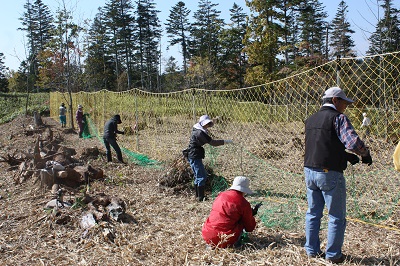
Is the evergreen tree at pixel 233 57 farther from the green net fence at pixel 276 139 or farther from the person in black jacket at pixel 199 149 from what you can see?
the person in black jacket at pixel 199 149

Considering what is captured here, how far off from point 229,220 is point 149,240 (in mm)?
939

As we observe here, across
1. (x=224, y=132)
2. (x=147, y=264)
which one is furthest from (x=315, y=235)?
(x=224, y=132)

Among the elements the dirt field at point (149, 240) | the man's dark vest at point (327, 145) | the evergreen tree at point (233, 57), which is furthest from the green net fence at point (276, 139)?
the evergreen tree at point (233, 57)

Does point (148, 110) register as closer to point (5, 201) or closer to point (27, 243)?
point (5, 201)

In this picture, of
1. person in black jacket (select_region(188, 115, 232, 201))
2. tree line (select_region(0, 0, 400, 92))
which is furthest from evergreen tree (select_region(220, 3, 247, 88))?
person in black jacket (select_region(188, 115, 232, 201))

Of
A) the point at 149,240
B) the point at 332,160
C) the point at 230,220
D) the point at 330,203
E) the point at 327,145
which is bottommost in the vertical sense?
the point at 149,240

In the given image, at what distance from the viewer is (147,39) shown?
36.1m

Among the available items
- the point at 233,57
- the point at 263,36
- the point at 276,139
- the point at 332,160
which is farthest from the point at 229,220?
the point at 233,57

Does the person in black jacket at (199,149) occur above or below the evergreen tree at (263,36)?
below

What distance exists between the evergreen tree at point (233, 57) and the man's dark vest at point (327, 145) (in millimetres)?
27673

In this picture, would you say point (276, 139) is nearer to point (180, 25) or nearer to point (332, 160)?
point (332, 160)

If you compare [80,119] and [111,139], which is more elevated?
[80,119]

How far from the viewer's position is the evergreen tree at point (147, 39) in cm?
3566

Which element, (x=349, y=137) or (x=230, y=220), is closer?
(x=349, y=137)
